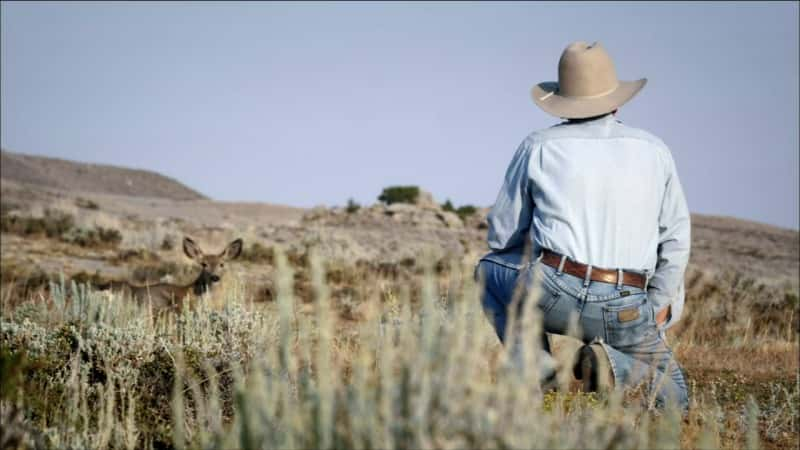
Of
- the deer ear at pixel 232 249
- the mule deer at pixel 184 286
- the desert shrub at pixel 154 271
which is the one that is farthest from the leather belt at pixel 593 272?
the desert shrub at pixel 154 271

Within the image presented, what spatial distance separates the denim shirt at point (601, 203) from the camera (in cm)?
486

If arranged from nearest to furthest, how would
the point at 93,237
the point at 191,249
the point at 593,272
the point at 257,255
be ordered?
the point at 593,272 → the point at 191,249 → the point at 257,255 → the point at 93,237

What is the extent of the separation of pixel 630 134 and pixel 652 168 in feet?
0.76

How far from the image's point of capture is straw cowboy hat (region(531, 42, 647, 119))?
16.9ft

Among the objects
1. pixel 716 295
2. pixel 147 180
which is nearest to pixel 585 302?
pixel 716 295

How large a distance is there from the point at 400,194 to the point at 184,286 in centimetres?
3512

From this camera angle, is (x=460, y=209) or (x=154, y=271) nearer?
(x=154, y=271)

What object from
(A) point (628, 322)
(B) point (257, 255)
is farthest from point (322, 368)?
(B) point (257, 255)

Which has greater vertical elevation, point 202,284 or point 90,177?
point 90,177

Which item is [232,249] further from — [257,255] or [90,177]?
[90,177]

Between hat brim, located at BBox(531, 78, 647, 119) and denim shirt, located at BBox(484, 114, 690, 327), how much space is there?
0.07m

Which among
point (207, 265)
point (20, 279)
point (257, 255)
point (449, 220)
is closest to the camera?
point (207, 265)

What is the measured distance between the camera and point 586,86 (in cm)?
524

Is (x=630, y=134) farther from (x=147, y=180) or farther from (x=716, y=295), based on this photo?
(x=147, y=180)
